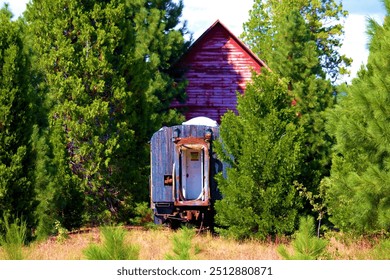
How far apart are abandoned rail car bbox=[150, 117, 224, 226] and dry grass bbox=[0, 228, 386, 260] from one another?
741 millimetres

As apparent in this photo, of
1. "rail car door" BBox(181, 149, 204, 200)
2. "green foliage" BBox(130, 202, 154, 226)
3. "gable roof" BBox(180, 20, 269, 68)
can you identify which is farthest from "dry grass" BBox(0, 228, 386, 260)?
"gable roof" BBox(180, 20, 269, 68)

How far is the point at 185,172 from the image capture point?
17.8 meters

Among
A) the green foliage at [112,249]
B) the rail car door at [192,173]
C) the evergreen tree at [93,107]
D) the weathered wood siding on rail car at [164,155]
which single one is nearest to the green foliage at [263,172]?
the rail car door at [192,173]

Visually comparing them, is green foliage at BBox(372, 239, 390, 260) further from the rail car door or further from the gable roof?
the gable roof

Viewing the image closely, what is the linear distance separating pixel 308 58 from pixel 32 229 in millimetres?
13293

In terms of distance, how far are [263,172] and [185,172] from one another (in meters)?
Result: 2.80

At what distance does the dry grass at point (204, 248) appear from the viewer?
40.8 ft

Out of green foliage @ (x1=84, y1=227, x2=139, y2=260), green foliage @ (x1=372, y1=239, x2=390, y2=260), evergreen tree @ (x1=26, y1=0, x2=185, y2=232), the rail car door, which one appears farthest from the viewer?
evergreen tree @ (x1=26, y1=0, x2=185, y2=232)

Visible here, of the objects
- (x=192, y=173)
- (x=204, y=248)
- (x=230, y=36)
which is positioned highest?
(x=230, y=36)

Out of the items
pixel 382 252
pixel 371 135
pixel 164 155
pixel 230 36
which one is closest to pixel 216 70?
pixel 230 36

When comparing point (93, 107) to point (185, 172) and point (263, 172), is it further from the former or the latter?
point (263, 172)

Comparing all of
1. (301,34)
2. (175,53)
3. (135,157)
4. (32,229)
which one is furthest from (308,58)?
(32,229)

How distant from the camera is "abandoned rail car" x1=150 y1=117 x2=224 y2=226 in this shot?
17.6m

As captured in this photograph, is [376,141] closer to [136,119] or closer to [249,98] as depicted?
[249,98]
